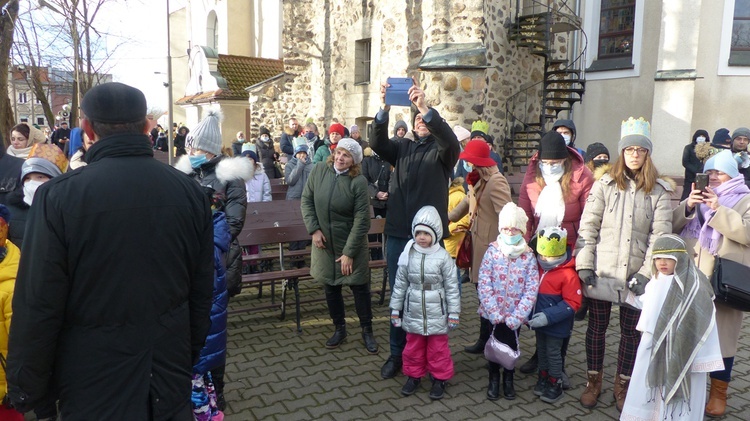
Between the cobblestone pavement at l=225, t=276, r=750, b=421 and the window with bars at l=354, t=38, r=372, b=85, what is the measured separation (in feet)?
38.1

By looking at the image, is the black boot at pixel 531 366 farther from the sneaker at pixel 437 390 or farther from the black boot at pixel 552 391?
the sneaker at pixel 437 390

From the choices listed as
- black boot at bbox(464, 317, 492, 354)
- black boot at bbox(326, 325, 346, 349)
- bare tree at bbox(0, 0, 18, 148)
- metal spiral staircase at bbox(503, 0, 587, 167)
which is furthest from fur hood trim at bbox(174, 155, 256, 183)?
metal spiral staircase at bbox(503, 0, 587, 167)

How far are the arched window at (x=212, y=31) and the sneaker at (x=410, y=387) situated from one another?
91.7 feet

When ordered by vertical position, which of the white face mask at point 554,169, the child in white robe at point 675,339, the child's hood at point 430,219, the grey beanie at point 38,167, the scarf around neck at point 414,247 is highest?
the white face mask at point 554,169

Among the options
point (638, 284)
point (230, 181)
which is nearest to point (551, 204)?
point (638, 284)

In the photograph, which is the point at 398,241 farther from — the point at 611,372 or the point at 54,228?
the point at 54,228

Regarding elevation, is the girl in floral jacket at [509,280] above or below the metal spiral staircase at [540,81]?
below

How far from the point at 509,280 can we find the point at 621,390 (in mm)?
1138

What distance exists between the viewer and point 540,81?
13922mm

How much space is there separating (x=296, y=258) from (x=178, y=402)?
548 centimetres

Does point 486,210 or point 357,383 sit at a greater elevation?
point 486,210

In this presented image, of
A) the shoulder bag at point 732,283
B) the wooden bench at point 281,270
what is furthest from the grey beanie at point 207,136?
the shoulder bag at point 732,283

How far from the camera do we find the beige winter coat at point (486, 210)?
5.13 meters

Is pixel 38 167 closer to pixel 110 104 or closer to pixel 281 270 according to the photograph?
pixel 110 104
